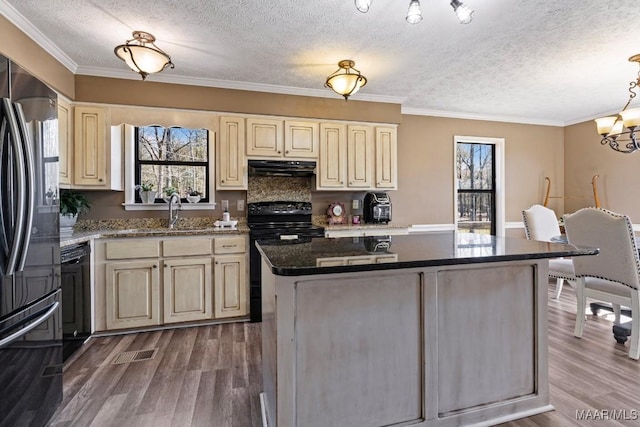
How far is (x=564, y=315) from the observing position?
10.8ft

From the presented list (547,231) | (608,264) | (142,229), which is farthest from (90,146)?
(547,231)

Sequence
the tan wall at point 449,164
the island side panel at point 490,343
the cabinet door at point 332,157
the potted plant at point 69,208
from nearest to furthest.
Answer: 1. the island side panel at point 490,343
2. the potted plant at point 69,208
3. the cabinet door at point 332,157
4. the tan wall at point 449,164

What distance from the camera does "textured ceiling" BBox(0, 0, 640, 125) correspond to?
225 cm

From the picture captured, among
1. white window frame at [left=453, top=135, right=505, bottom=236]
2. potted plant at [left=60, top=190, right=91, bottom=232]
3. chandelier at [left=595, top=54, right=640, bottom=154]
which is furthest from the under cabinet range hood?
chandelier at [left=595, top=54, right=640, bottom=154]

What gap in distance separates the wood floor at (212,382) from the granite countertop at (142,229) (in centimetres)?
95

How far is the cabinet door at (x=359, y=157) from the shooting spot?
12.9 ft

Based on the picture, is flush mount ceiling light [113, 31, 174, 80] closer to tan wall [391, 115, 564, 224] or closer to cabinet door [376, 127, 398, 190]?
cabinet door [376, 127, 398, 190]

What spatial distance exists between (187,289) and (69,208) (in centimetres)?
132

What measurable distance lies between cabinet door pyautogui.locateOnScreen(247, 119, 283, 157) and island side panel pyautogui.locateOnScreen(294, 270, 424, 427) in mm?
2501

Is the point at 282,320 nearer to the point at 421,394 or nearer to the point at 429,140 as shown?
the point at 421,394

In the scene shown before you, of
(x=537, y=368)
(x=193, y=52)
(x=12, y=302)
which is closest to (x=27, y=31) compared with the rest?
(x=193, y=52)

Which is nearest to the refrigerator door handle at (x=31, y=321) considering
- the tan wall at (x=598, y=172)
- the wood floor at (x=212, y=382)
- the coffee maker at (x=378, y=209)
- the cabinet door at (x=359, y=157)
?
the wood floor at (x=212, y=382)

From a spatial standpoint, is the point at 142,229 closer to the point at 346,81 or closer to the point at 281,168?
the point at 281,168

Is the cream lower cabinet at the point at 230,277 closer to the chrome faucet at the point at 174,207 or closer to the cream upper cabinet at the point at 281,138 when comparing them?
the chrome faucet at the point at 174,207
